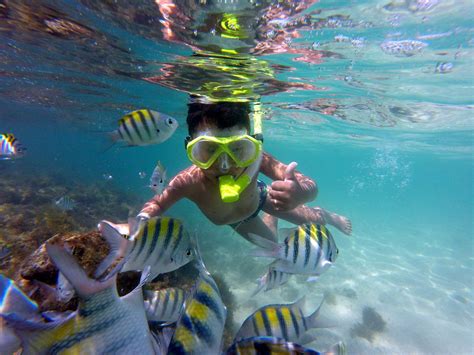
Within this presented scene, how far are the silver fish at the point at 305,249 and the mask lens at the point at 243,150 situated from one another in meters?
1.50

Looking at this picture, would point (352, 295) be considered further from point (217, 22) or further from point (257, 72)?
point (217, 22)

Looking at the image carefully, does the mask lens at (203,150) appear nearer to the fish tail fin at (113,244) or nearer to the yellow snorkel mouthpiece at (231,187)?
the yellow snorkel mouthpiece at (231,187)

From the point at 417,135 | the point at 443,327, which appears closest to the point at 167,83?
the point at 443,327

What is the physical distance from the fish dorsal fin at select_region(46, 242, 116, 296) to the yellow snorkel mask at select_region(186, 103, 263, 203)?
2632 mm

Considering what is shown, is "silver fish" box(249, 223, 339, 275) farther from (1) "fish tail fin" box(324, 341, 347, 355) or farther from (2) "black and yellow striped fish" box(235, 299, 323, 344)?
(1) "fish tail fin" box(324, 341, 347, 355)

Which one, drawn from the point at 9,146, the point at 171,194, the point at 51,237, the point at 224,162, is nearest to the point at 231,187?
the point at 224,162

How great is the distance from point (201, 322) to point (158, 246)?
121 cm

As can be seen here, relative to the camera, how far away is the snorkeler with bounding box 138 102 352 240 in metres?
4.11

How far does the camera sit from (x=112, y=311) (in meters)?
1.26

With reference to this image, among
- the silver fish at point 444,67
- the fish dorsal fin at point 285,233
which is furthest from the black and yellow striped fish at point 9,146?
the silver fish at point 444,67

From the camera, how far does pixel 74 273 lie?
1155 mm

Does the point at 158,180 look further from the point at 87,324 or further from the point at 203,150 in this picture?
the point at 87,324

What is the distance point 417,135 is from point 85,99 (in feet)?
105

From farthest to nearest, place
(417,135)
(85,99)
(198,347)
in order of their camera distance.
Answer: (417,135)
(85,99)
(198,347)
